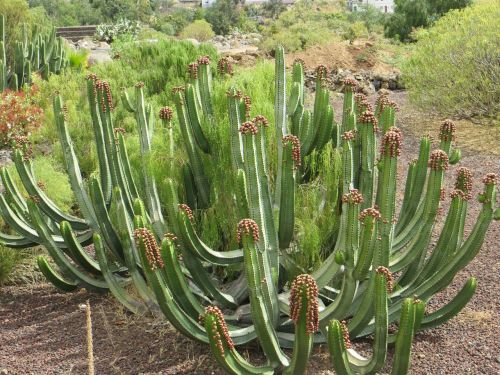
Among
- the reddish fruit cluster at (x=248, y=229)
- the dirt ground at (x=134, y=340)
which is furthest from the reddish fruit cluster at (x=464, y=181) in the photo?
the reddish fruit cluster at (x=248, y=229)

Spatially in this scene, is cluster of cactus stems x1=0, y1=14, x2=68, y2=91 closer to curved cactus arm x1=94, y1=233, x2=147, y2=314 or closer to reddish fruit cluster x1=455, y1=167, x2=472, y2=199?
curved cactus arm x1=94, y1=233, x2=147, y2=314

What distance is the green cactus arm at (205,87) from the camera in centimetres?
452

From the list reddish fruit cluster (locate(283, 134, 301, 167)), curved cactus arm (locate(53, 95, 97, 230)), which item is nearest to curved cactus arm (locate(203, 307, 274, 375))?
reddish fruit cluster (locate(283, 134, 301, 167))

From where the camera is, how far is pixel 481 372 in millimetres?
3695

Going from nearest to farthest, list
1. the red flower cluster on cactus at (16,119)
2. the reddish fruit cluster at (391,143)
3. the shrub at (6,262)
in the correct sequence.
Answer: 1. the reddish fruit cluster at (391,143)
2. the shrub at (6,262)
3. the red flower cluster on cactus at (16,119)

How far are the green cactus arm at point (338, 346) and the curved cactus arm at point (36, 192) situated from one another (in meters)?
2.62

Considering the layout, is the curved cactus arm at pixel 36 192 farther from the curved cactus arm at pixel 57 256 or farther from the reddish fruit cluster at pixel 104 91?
the reddish fruit cluster at pixel 104 91

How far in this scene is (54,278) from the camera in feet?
14.7

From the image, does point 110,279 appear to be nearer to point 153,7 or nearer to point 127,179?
point 127,179

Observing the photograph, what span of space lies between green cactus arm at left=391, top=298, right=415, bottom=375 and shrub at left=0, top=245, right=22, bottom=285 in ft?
10.6

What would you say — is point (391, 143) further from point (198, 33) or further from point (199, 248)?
point (198, 33)

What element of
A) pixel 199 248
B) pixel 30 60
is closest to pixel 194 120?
pixel 199 248

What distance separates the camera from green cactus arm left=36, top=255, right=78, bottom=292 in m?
4.32

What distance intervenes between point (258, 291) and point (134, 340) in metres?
1.29
